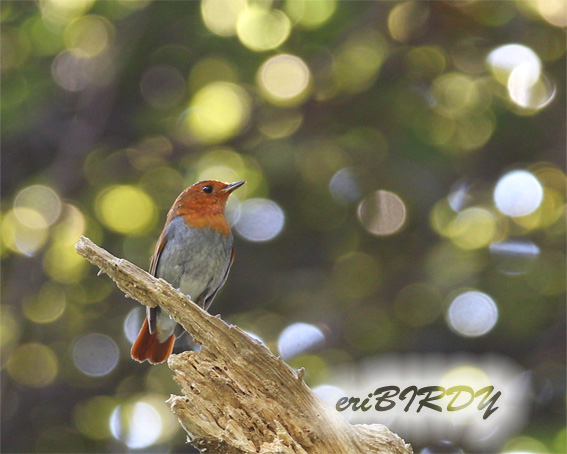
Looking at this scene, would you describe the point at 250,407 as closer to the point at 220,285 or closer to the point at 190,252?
the point at 190,252

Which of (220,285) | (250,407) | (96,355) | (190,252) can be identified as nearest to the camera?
(250,407)

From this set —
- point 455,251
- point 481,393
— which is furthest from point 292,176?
point 481,393

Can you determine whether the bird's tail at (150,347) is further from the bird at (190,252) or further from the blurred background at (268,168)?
the blurred background at (268,168)

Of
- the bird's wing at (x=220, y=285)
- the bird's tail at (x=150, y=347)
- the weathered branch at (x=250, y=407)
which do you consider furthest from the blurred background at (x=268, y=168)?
the weathered branch at (x=250, y=407)

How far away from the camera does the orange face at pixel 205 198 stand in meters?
6.31

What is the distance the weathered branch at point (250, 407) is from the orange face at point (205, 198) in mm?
2218

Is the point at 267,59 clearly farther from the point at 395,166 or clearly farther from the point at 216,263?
the point at 216,263

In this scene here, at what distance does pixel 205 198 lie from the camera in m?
6.33

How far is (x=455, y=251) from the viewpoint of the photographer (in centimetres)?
785

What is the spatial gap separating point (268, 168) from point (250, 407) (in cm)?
464

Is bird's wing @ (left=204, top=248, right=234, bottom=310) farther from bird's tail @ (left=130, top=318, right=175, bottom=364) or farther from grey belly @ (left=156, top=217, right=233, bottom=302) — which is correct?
bird's tail @ (left=130, top=318, right=175, bottom=364)

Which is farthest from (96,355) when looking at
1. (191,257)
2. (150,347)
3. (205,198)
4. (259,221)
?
(205,198)

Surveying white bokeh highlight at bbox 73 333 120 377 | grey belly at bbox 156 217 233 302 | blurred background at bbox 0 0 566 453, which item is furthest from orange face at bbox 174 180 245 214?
white bokeh highlight at bbox 73 333 120 377

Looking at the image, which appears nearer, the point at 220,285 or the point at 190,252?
the point at 190,252
